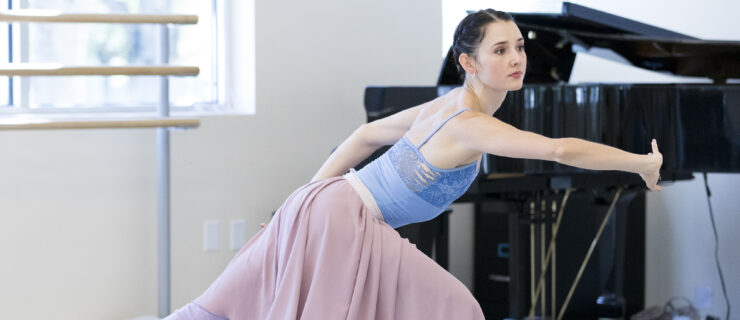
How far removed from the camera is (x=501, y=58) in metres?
2.30

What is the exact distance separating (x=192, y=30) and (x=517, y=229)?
5.70ft

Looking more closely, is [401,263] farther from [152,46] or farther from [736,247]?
[736,247]

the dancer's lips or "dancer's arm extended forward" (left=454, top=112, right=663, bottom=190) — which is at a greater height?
the dancer's lips

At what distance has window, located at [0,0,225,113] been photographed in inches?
167

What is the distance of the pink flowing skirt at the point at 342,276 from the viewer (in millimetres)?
2279

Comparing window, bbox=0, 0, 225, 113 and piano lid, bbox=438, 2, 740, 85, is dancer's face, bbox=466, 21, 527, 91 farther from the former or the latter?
window, bbox=0, 0, 225, 113

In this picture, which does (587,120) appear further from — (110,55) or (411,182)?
(110,55)

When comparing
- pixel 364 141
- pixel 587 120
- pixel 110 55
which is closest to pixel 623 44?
pixel 587 120

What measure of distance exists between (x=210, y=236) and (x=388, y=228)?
84.2 inches

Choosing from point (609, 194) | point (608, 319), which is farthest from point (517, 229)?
point (608, 319)

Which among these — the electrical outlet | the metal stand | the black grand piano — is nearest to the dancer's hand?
the black grand piano

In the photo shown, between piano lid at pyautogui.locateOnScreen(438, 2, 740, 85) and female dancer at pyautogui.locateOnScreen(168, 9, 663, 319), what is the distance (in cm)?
145

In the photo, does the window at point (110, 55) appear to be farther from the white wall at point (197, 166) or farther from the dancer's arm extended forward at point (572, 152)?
the dancer's arm extended forward at point (572, 152)

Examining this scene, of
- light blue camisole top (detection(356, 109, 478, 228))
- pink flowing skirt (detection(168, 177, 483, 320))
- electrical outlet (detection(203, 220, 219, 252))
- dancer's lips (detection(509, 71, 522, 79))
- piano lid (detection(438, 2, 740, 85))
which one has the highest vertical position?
piano lid (detection(438, 2, 740, 85))
